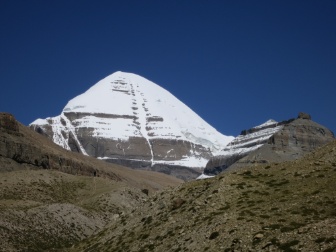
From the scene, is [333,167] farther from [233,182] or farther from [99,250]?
[99,250]

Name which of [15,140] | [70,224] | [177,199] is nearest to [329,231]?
[177,199]

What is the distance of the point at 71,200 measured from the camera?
115 metres

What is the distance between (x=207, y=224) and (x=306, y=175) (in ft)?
27.4

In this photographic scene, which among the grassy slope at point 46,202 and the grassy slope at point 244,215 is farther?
the grassy slope at point 46,202

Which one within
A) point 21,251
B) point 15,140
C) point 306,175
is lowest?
point 21,251

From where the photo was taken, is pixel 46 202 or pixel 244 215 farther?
pixel 46 202

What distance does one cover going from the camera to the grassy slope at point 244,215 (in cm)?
3222

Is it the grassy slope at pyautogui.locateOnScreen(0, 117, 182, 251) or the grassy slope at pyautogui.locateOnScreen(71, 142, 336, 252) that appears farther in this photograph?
the grassy slope at pyautogui.locateOnScreen(0, 117, 182, 251)

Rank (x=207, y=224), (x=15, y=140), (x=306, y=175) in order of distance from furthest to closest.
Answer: (x=15, y=140), (x=306, y=175), (x=207, y=224)

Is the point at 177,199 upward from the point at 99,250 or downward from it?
upward

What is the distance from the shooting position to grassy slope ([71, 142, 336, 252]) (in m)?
32.2

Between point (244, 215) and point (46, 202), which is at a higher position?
point (46, 202)

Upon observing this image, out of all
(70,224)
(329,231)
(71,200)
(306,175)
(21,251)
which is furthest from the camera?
(71,200)

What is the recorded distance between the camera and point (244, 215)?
36781mm
